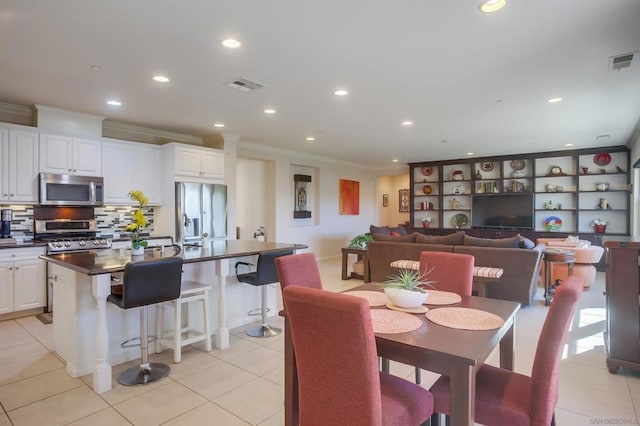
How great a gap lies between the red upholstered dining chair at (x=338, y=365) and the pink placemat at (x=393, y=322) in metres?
0.29

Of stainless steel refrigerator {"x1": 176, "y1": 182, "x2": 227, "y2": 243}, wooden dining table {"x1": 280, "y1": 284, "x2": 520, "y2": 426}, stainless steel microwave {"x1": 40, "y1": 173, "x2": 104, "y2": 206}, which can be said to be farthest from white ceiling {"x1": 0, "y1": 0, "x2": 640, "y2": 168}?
wooden dining table {"x1": 280, "y1": 284, "x2": 520, "y2": 426}

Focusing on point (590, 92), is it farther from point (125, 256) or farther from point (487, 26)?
point (125, 256)

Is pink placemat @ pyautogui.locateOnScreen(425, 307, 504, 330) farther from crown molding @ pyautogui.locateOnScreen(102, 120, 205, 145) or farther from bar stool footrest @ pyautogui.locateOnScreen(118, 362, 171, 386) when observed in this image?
crown molding @ pyautogui.locateOnScreen(102, 120, 205, 145)

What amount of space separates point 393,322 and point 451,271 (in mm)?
994

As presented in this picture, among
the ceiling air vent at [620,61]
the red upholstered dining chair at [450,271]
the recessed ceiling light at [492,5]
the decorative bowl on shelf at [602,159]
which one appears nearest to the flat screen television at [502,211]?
the decorative bowl on shelf at [602,159]

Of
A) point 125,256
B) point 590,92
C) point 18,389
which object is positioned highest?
point 590,92

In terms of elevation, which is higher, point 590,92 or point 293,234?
point 590,92

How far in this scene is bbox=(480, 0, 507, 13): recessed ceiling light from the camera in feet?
7.46

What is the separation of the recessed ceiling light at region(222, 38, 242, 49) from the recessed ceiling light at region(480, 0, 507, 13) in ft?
5.86

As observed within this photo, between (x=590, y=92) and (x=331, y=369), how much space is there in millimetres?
4472

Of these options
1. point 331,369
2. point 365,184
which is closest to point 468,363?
point 331,369

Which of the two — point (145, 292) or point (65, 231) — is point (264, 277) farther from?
point (65, 231)

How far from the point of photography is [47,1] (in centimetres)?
229

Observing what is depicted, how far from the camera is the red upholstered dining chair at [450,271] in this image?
2455mm
